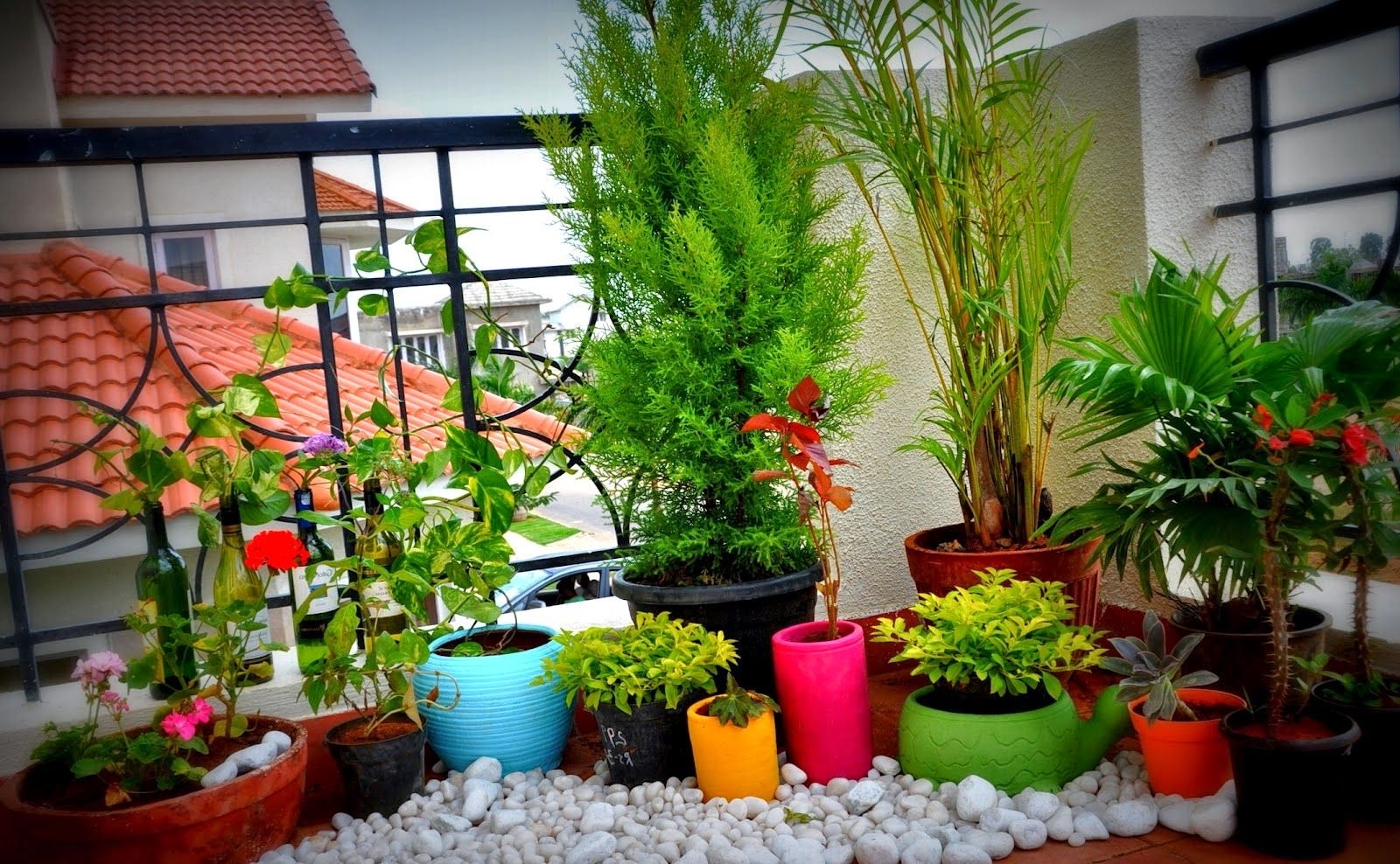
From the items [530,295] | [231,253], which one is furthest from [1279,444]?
[231,253]

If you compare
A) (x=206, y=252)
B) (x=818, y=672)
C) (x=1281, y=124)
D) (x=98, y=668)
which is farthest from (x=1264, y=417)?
(x=206, y=252)

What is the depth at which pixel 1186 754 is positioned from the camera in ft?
5.40

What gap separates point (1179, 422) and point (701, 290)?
0.94m

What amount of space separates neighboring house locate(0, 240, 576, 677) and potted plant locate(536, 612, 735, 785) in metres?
0.62

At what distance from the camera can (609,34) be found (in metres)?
2.17

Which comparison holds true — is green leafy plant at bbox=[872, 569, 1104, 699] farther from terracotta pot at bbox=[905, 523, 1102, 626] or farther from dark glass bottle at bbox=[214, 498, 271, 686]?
dark glass bottle at bbox=[214, 498, 271, 686]

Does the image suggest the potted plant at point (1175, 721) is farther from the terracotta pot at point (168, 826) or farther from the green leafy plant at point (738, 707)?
the terracotta pot at point (168, 826)

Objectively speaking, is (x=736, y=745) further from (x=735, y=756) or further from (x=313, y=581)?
(x=313, y=581)

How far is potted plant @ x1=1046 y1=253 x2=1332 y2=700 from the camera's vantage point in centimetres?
169

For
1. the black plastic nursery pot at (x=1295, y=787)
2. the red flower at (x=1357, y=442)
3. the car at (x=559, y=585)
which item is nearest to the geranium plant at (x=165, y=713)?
the car at (x=559, y=585)

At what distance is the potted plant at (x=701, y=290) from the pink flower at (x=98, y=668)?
3.05ft

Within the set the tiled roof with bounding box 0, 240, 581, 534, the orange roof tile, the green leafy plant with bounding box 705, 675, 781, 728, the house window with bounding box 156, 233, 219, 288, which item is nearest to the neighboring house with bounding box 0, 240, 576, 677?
the tiled roof with bounding box 0, 240, 581, 534

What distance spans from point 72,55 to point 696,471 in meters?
8.52

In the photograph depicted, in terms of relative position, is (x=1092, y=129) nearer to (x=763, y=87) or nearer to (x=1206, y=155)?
(x=1206, y=155)
